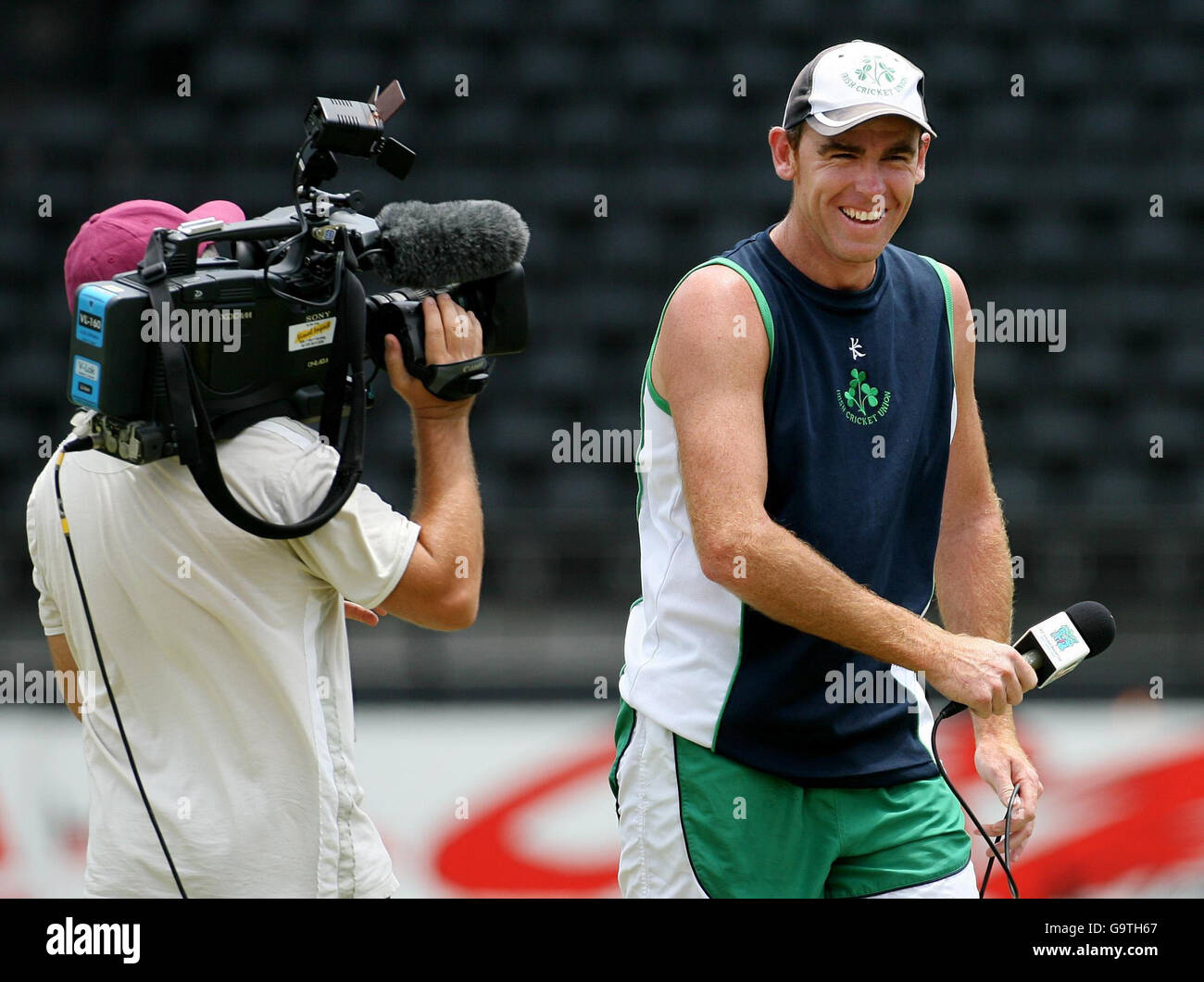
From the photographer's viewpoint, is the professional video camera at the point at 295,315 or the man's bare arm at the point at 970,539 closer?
the professional video camera at the point at 295,315

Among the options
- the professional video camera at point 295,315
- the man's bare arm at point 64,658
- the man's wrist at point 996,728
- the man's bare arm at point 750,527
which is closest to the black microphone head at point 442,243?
the professional video camera at point 295,315

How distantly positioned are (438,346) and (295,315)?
6.9 inches

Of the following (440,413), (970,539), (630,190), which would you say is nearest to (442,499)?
(440,413)

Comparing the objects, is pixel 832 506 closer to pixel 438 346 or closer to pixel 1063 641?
pixel 1063 641

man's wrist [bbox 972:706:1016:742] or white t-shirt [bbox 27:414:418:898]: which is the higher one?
white t-shirt [bbox 27:414:418:898]

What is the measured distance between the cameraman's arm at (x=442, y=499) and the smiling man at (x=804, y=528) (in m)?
0.29

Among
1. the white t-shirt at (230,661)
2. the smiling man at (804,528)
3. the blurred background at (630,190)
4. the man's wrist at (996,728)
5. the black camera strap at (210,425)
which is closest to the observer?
the black camera strap at (210,425)

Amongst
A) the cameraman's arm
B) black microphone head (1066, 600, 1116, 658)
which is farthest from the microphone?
the cameraman's arm

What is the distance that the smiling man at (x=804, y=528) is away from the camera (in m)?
2.09

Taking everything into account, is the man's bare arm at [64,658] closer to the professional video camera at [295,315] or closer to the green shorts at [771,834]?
the professional video camera at [295,315]

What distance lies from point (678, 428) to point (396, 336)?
0.39 meters

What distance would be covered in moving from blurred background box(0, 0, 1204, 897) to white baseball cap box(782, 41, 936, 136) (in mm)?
2977

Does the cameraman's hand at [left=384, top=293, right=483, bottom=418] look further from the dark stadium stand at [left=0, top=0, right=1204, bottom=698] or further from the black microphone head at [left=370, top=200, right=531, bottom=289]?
the dark stadium stand at [left=0, top=0, right=1204, bottom=698]

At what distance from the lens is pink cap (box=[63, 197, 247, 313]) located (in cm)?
190
